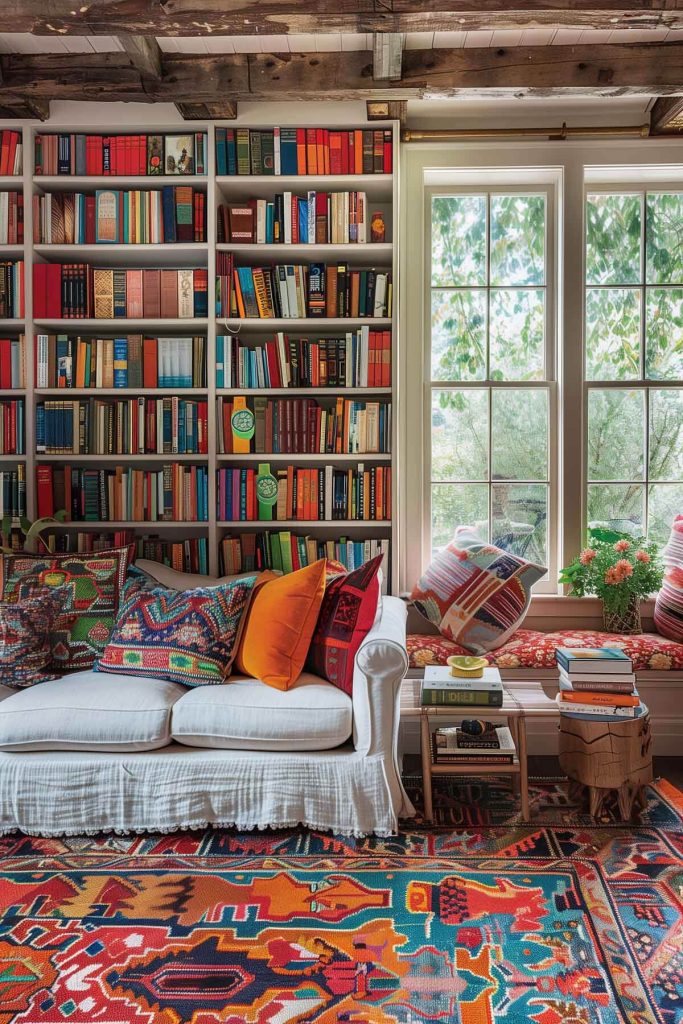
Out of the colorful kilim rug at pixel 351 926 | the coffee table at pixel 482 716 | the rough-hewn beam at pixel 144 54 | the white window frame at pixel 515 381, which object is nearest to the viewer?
the colorful kilim rug at pixel 351 926

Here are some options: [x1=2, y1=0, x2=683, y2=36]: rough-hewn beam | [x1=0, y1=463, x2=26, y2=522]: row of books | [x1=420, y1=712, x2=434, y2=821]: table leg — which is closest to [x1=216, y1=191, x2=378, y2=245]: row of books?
[x1=2, y1=0, x2=683, y2=36]: rough-hewn beam

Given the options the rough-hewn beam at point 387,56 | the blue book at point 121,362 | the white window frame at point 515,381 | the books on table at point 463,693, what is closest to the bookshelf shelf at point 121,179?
the blue book at point 121,362

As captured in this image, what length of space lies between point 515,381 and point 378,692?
203 cm

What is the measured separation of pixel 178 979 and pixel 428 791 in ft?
3.66

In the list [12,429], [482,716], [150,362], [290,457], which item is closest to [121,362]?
[150,362]

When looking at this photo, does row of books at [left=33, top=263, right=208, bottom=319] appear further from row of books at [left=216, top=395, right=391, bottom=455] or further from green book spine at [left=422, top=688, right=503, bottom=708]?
green book spine at [left=422, top=688, right=503, bottom=708]

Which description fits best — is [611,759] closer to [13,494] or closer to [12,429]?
[13,494]


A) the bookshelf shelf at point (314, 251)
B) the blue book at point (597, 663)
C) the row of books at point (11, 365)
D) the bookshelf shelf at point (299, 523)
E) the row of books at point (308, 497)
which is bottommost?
the blue book at point (597, 663)

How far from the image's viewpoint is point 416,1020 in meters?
1.73

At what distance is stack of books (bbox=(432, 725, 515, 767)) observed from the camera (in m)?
2.75

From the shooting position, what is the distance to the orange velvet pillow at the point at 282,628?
2.80 meters

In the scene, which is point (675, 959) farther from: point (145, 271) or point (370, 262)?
point (145, 271)

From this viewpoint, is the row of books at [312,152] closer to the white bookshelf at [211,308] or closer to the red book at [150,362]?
the white bookshelf at [211,308]

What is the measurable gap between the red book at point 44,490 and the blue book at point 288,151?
1839 millimetres
